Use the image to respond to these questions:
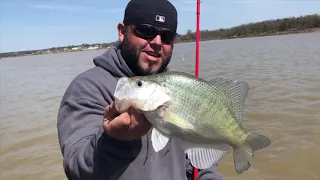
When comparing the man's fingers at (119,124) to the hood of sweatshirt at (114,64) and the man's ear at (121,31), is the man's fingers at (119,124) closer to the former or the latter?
the hood of sweatshirt at (114,64)

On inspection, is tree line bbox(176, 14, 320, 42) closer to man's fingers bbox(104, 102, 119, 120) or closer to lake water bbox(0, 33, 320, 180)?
lake water bbox(0, 33, 320, 180)

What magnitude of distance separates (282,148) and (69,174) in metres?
7.07

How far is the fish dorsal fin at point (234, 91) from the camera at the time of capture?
8.42ft

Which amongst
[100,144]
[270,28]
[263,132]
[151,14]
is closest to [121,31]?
[151,14]

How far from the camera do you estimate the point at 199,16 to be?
212 inches

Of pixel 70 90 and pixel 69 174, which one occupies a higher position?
pixel 70 90

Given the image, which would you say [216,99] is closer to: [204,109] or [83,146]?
[204,109]

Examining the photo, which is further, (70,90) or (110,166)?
(70,90)

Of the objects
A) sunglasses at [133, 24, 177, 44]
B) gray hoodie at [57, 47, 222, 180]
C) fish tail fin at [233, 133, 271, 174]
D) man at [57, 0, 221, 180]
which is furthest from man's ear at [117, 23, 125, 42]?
fish tail fin at [233, 133, 271, 174]

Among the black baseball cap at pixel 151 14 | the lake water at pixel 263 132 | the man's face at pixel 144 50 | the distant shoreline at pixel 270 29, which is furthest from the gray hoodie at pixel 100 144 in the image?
the distant shoreline at pixel 270 29

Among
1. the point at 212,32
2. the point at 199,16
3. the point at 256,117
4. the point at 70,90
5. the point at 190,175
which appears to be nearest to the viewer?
the point at 70,90

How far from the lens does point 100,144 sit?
2275mm

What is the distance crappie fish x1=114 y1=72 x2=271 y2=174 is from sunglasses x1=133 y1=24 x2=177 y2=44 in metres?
0.91

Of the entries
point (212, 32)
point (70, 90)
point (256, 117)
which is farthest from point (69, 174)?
point (212, 32)
